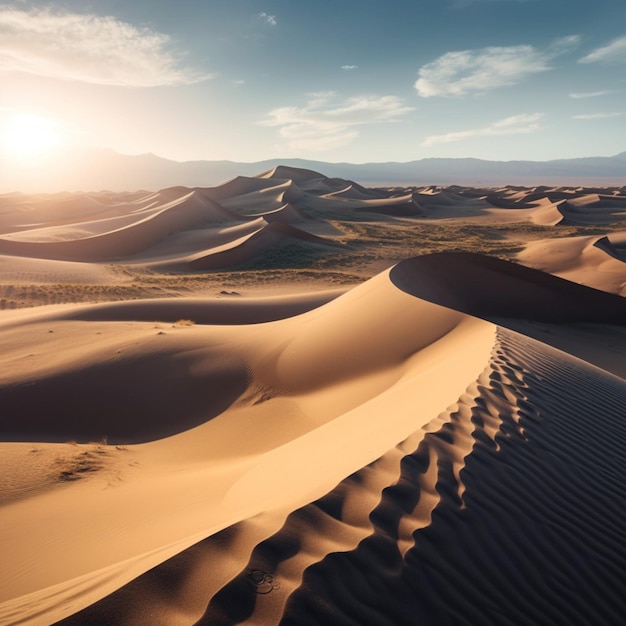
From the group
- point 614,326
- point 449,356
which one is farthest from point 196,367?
point 614,326

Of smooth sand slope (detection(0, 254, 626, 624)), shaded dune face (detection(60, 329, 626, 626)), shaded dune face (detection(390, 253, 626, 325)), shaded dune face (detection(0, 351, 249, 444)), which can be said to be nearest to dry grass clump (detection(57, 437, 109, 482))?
smooth sand slope (detection(0, 254, 626, 624))

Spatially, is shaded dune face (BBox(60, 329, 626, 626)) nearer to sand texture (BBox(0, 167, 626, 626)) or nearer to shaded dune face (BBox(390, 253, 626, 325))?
sand texture (BBox(0, 167, 626, 626))

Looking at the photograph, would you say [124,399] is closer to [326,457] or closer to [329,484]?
[326,457]

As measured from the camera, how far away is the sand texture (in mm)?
2047

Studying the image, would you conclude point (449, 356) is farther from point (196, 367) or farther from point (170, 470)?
point (196, 367)

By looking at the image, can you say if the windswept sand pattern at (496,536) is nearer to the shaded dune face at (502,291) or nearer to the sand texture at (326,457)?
the sand texture at (326,457)

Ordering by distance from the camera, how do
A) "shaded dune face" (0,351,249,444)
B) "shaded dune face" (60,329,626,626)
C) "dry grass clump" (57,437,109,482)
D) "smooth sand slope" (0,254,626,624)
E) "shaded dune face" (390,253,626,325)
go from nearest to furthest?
"shaded dune face" (60,329,626,626) → "smooth sand slope" (0,254,626,624) → "dry grass clump" (57,437,109,482) → "shaded dune face" (0,351,249,444) → "shaded dune face" (390,253,626,325)

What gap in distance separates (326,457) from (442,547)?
1.50 m

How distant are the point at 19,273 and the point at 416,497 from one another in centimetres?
2157

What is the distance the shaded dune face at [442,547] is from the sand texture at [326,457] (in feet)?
0.04

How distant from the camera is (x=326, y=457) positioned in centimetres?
375

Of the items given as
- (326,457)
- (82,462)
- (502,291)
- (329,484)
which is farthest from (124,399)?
(502,291)

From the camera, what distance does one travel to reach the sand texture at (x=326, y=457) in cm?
205

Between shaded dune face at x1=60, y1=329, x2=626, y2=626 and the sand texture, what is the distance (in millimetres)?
12
